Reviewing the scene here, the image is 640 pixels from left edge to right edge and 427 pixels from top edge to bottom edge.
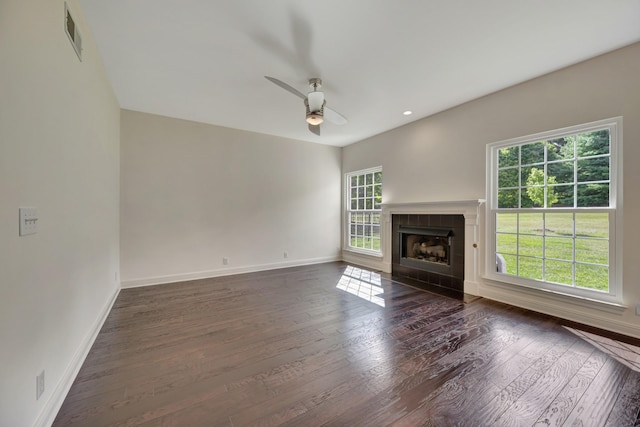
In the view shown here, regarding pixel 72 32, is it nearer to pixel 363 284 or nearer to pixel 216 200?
pixel 216 200

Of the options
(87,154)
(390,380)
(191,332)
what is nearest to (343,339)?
(390,380)

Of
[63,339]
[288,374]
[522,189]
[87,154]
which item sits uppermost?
[87,154]

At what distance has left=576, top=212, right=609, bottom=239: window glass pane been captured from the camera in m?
2.57

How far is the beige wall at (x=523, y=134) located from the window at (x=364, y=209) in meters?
0.40

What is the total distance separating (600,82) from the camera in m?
2.53

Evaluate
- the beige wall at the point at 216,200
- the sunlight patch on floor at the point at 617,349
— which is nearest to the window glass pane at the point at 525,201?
the sunlight patch on floor at the point at 617,349

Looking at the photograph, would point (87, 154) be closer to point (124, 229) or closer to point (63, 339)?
point (63, 339)

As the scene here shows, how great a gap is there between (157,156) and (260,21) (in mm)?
2997

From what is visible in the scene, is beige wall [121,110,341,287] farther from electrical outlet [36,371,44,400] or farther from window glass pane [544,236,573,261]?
window glass pane [544,236,573,261]

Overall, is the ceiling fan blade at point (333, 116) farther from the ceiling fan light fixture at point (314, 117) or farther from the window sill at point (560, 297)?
the window sill at point (560, 297)

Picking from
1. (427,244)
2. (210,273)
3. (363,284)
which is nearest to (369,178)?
(427,244)

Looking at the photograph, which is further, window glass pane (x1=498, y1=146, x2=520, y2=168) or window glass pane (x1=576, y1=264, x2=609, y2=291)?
window glass pane (x1=498, y1=146, x2=520, y2=168)

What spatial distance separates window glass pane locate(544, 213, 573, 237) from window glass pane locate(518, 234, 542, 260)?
6.2 inches

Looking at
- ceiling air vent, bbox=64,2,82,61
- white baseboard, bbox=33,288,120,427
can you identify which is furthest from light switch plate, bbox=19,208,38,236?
ceiling air vent, bbox=64,2,82,61
